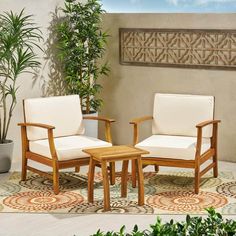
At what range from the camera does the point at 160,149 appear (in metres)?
5.57

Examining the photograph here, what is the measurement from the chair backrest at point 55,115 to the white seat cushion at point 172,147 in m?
0.87

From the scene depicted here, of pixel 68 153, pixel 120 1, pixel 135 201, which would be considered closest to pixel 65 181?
pixel 68 153

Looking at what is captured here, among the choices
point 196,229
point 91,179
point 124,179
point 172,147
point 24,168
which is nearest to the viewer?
point 196,229

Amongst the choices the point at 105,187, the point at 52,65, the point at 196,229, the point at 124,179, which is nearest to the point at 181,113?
the point at 124,179

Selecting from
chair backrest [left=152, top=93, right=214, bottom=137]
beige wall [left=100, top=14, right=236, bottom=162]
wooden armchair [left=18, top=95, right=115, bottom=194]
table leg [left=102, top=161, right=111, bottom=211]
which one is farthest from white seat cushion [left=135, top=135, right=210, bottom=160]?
beige wall [left=100, top=14, right=236, bottom=162]

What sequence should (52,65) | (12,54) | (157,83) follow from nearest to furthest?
(12,54), (52,65), (157,83)

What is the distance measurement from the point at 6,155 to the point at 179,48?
2.44 m

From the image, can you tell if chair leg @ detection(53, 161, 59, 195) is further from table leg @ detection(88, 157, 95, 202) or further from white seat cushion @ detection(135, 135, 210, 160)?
white seat cushion @ detection(135, 135, 210, 160)

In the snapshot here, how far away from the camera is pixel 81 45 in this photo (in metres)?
7.08

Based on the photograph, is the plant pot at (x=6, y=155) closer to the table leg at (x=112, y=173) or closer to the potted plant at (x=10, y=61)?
the potted plant at (x=10, y=61)

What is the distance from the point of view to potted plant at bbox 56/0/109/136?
7.05 m

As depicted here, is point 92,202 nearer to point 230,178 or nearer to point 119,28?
point 230,178

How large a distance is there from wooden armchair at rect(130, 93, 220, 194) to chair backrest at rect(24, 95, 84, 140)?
2.37ft

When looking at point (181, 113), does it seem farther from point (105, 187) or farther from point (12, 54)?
point (12, 54)
